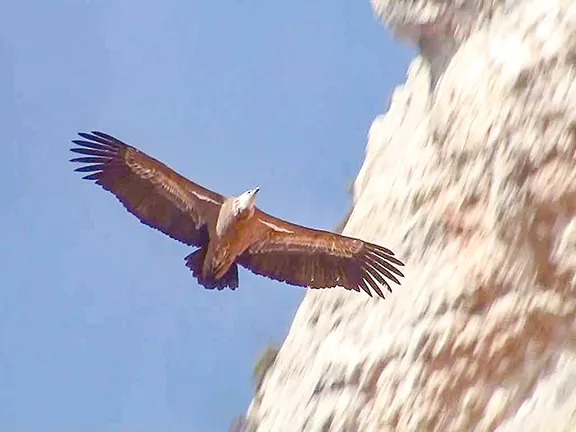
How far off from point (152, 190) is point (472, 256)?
2.47 meters

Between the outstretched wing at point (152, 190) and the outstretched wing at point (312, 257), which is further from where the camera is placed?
the outstretched wing at point (312, 257)

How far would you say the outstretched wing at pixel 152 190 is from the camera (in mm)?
7133

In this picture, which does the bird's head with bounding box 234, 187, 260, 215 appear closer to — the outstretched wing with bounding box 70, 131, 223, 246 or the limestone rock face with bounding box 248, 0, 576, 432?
the outstretched wing with bounding box 70, 131, 223, 246

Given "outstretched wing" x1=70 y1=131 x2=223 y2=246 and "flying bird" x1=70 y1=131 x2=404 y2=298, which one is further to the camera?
"flying bird" x1=70 y1=131 x2=404 y2=298

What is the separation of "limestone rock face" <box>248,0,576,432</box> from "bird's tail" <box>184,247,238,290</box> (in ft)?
4.47

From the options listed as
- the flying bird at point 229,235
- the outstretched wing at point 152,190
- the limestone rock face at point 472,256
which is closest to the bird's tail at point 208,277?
the flying bird at point 229,235

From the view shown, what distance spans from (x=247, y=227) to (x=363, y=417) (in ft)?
5.87

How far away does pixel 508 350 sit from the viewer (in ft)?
23.1

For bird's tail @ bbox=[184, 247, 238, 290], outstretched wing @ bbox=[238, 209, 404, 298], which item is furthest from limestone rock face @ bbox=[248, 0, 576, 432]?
bird's tail @ bbox=[184, 247, 238, 290]

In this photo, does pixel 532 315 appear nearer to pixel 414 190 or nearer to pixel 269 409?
pixel 414 190

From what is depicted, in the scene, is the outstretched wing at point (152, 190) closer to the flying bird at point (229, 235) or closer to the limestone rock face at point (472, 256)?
the flying bird at point (229, 235)

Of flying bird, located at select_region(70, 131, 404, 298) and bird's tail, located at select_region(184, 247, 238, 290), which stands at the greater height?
flying bird, located at select_region(70, 131, 404, 298)

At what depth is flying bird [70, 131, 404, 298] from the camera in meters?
7.24

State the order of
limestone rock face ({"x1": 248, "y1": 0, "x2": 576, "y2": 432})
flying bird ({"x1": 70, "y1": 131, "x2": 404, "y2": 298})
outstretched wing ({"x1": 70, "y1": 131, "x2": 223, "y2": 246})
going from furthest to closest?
flying bird ({"x1": 70, "y1": 131, "x2": 404, "y2": 298}), outstretched wing ({"x1": 70, "y1": 131, "x2": 223, "y2": 246}), limestone rock face ({"x1": 248, "y1": 0, "x2": 576, "y2": 432})
